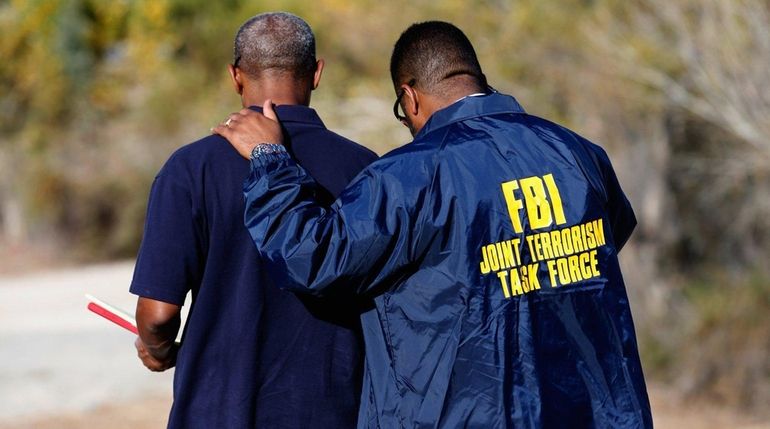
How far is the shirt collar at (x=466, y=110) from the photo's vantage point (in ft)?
9.73

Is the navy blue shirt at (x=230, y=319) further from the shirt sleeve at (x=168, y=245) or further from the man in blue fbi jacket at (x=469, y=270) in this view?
the man in blue fbi jacket at (x=469, y=270)

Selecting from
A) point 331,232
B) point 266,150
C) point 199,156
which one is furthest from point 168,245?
point 331,232

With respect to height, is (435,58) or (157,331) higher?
(435,58)

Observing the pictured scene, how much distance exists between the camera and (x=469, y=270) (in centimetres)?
278

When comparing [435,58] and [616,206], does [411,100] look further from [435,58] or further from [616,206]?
[616,206]

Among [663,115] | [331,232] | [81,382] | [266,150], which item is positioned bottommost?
[331,232]

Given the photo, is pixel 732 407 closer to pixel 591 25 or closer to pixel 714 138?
pixel 714 138

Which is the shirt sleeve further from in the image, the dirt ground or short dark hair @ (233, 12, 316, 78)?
the dirt ground

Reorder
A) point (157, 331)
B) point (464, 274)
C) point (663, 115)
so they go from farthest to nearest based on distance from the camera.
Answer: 1. point (663, 115)
2. point (157, 331)
3. point (464, 274)

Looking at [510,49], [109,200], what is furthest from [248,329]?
[109,200]

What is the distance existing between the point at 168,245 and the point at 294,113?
1.68ft

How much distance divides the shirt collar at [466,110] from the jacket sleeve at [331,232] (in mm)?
244

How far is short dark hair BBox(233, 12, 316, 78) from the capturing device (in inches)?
126

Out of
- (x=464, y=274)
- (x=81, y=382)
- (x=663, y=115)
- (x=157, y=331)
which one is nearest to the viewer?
(x=464, y=274)
